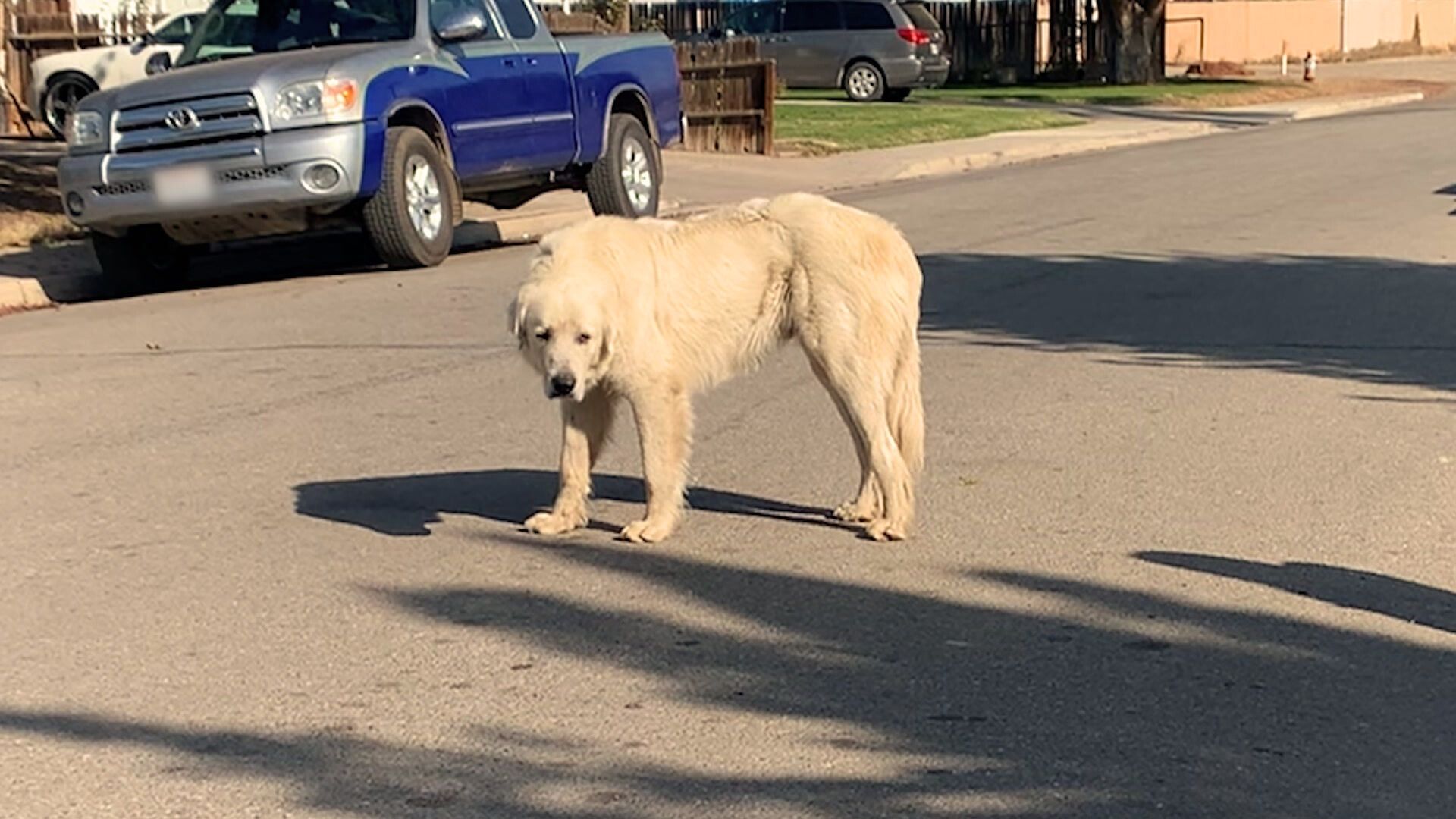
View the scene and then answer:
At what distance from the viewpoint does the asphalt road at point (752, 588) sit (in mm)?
4910

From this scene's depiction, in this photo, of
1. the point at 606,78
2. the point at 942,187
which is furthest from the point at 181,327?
the point at 942,187

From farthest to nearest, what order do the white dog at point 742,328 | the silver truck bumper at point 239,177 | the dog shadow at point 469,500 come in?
1. the silver truck bumper at point 239,177
2. the dog shadow at point 469,500
3. the white dog at point 742,328

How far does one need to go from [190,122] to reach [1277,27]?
49109mm

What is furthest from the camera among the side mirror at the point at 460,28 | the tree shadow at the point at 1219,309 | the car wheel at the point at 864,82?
the car wheel at the point at 864,82

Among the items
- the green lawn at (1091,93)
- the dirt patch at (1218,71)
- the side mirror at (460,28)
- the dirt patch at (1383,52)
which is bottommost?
the green lawn at (1091,93)

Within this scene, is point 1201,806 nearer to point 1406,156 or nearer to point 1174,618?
point 1174,618

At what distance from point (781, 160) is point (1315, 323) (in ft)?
45.0

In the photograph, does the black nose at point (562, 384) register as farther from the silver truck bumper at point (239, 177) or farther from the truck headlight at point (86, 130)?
the truck headlight at point (86, 130)

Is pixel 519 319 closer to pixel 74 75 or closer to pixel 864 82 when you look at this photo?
pixel 74 75

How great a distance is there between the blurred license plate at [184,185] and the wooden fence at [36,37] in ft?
46.3

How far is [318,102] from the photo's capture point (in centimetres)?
1404

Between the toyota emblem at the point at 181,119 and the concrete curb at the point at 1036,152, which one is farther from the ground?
the toyota emblem at the point at 181,119

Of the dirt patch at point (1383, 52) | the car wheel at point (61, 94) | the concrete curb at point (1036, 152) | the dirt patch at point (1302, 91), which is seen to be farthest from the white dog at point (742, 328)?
the dirt patch at point (1383, 52)

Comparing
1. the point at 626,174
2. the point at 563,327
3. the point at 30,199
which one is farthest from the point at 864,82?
the point at 563,327
